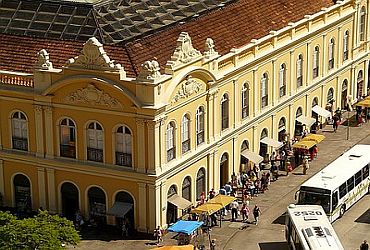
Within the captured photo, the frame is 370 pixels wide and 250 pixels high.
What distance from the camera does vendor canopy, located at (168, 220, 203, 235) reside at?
58812mm

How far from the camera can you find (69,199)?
6388 cm

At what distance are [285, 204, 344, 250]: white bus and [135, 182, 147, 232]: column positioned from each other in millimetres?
8835

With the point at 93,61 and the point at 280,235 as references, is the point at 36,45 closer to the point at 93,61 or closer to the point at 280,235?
the point at 93,61

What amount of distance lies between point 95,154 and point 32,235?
1173cm

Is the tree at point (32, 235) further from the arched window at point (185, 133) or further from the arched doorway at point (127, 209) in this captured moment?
the arched window at point (185, 133)

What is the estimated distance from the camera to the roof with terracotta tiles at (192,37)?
64062 mm

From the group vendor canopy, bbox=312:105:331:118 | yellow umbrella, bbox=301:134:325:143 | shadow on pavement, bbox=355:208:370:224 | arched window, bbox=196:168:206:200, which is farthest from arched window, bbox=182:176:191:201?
vendor canopy, bbox=312:105:331:118

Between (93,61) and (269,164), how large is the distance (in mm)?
20103

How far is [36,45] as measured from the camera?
66.9 meters

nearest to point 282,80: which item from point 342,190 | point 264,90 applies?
point 264,90

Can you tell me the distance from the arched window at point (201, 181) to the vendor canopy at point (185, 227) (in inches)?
227

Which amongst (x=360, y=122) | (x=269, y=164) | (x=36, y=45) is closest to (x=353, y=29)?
(x=360, y=122)

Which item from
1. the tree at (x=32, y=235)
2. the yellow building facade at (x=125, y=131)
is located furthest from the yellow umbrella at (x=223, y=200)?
the tree at (x=32, y=235)

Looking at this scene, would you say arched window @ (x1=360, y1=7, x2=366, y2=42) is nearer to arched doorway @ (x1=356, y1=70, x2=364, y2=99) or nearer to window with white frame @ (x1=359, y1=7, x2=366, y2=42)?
window with white frame @ (x1=359, y1=7, x2=366, y2=42)
